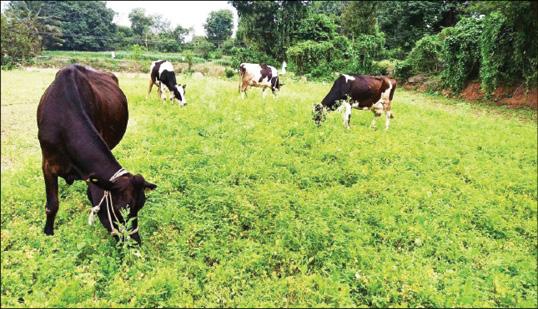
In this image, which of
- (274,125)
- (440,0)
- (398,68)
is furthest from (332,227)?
(440,0)

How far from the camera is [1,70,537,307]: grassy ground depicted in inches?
187

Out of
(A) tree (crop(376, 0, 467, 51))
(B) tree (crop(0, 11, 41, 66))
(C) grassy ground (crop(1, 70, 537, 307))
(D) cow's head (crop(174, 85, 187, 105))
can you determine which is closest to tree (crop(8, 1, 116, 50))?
(B) tree (crop(0, 11, 41, 66))

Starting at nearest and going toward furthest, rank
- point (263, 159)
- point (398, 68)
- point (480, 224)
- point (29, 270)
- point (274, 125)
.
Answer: point (29, 270)
point (480, 224)
point (263, 159)
point (274, 125)
point (398, 68)

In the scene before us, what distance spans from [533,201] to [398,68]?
19285 millimetres

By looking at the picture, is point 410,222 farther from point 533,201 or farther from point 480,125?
point 480,125

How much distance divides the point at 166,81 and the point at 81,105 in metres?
8.49

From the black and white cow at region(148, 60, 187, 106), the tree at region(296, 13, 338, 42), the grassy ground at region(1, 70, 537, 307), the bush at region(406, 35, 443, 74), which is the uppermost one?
the tree at region(296, 13, 338, 42)

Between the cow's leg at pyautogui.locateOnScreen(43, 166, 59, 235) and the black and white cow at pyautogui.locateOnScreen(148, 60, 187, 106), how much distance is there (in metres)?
7.83

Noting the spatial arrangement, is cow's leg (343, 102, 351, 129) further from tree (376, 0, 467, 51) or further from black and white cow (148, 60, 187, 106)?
tree (376, 0, 467, 51)

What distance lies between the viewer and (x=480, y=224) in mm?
6492

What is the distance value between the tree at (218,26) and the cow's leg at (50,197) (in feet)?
230

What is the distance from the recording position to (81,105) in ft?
16.9

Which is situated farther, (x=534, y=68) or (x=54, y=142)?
(x=534, y=68)

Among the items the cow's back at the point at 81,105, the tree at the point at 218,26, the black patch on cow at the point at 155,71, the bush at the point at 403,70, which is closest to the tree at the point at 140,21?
the tree at the point at 218,26
